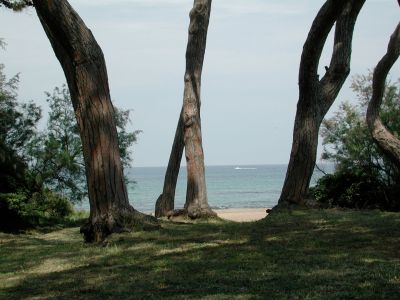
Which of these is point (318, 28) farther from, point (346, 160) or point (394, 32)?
point (346, 160)

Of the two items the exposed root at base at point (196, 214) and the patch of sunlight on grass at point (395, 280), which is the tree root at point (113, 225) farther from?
the exposed root at base at point (196, 214)

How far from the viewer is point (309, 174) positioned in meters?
13.5

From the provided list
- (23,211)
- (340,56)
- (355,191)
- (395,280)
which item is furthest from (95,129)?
(355,191)

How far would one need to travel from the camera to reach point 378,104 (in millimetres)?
16875

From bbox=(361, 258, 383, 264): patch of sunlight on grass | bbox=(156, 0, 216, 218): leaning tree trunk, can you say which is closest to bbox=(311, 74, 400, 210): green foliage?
bbox=(156, 0, 216, 218): leaning tree trunk

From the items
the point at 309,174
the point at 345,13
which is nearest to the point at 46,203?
the point at 309,174

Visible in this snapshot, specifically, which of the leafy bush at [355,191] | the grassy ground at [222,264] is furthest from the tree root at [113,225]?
the leafy bush at [355,191]

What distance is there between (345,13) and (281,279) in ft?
30.6

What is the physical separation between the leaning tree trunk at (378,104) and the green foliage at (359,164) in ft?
11.3

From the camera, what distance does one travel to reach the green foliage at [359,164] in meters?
20.0

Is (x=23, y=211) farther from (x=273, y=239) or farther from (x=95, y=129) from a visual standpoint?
(x=273, y=239)

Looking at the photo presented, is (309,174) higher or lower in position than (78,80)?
lower

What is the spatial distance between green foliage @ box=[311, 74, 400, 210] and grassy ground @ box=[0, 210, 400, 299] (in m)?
9.68

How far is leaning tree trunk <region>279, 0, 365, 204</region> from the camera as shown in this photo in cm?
1298
